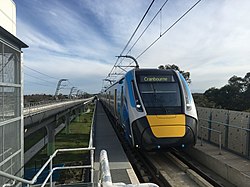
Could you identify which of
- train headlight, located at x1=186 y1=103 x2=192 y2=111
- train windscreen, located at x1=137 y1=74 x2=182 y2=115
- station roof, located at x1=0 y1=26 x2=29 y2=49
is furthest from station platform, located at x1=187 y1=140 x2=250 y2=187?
station roof, located at x1=0 y1=26 x2=29 y2=49

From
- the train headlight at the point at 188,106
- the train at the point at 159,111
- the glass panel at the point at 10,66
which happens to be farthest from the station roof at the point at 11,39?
the train headlight at the point at 188,106

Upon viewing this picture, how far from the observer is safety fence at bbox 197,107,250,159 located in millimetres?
8883

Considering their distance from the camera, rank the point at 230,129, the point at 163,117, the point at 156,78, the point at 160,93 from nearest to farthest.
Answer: the point at 163,117, the point at 160,93, the point at 156,78, the point at 230,129

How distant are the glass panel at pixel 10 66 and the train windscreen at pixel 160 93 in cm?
423

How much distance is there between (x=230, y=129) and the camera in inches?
392

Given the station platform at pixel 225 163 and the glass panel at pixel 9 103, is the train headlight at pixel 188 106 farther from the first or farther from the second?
the glass panel at pixel 9 103

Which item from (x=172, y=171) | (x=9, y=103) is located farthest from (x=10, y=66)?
(x=172, y=171)

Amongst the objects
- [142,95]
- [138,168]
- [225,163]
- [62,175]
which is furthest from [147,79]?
[62,175]

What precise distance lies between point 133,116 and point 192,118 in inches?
79.1

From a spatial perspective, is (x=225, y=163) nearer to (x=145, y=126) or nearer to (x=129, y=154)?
(x=145, y=126)

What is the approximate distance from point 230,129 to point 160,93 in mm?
3131

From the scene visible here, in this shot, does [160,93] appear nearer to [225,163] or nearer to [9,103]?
[225,163]

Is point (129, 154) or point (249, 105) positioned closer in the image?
point (129, 154)

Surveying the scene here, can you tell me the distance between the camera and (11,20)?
854cm
